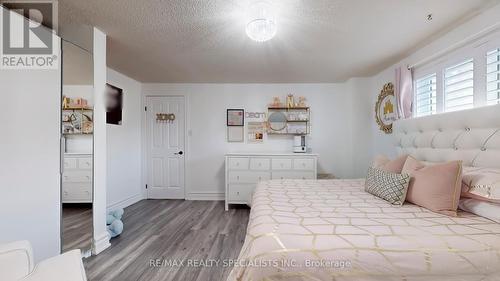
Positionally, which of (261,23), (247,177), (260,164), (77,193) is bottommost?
(247,177)

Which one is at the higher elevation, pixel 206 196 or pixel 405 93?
pixel 405 93

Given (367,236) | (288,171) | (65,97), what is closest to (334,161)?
(288,171)

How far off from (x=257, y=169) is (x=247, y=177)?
215 mm

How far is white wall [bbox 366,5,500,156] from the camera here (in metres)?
1.77

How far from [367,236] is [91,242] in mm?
2475

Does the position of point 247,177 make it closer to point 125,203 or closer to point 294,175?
point 294,175

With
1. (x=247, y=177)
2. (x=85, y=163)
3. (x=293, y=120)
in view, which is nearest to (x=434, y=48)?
(x=293, y=120)

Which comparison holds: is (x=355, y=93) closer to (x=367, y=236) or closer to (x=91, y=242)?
(x=367, y=236)

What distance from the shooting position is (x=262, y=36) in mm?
1760

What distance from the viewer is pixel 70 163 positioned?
6.61 ft

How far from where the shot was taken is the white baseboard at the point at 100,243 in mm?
2160

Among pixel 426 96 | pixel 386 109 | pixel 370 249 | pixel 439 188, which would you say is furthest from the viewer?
pixel 386 109

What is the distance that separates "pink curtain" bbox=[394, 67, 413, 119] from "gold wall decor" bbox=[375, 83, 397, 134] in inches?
12.1

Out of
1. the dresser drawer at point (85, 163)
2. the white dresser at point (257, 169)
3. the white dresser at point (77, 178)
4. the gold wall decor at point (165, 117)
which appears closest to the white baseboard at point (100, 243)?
the white dresser at point (77, 178)
